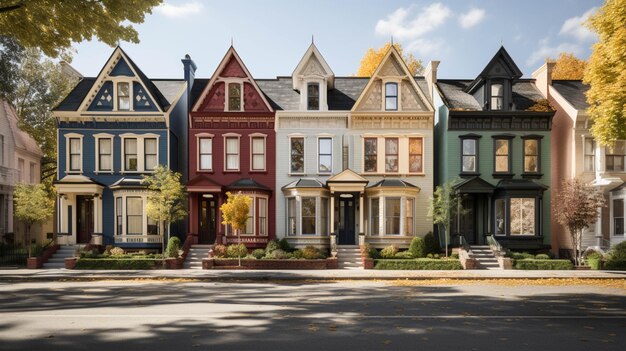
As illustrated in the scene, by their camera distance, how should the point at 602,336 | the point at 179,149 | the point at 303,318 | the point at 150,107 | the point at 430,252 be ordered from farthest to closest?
1. the point at 179,149
2. the point at 150,107
3. the point at 430,252
4. the point at 303,318
5. the point at 602,336

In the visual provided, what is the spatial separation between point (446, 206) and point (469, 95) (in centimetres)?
947

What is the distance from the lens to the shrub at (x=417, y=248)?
26273 mm

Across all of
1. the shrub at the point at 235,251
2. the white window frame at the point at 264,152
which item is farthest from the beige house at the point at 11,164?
the shrub at the point at 235,251

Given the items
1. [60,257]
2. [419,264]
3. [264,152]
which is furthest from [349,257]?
[60,257]

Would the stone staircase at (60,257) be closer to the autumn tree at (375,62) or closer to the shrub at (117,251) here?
the shrub at (117,251)

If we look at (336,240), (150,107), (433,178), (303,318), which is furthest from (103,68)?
(303,318)

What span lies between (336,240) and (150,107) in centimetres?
1435

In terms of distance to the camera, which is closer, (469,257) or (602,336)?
(602,336)

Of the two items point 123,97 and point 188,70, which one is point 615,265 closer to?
point 188,70

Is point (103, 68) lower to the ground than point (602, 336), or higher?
higher

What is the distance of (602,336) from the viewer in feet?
30.7

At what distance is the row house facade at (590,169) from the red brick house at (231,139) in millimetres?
17782

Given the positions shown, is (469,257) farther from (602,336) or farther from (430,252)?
(602,336)

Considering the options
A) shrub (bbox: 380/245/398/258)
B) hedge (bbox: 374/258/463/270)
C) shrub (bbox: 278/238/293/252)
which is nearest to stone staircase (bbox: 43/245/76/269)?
shrub (bbox: 278/238/293/252)
